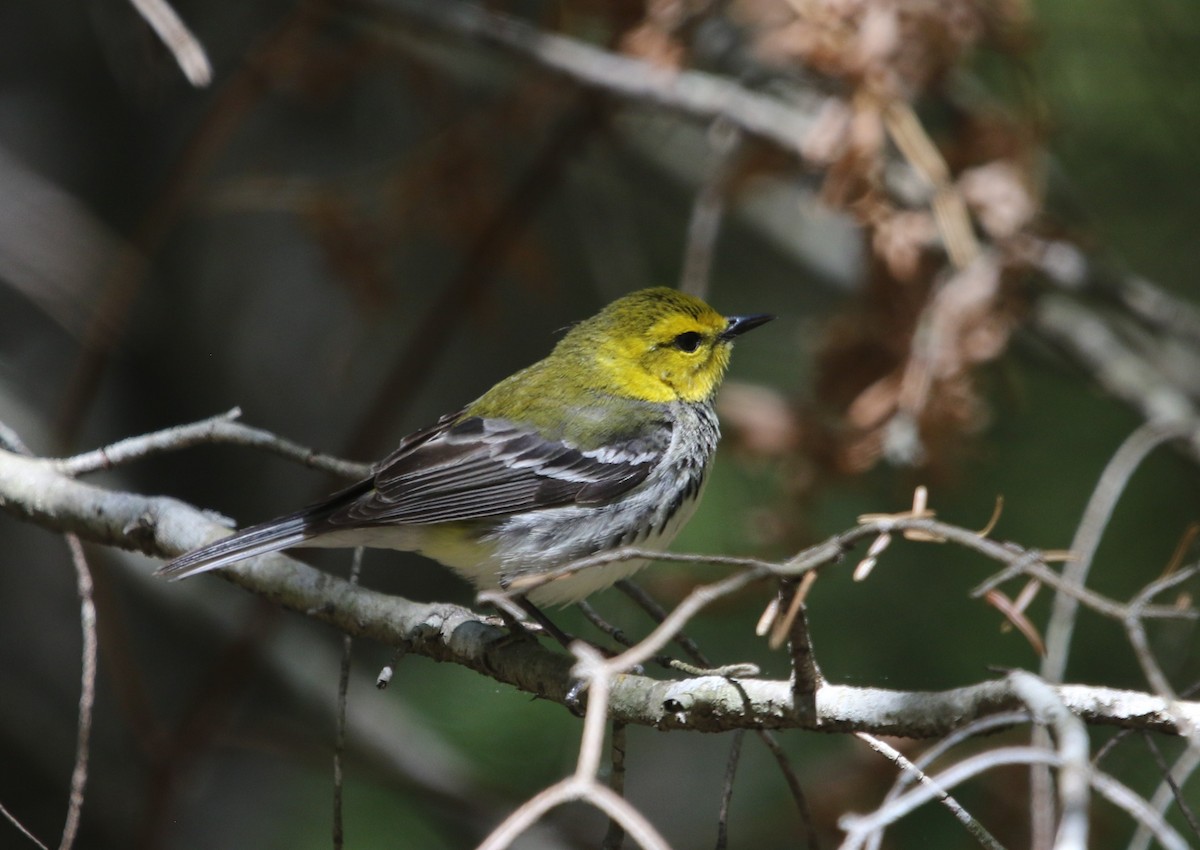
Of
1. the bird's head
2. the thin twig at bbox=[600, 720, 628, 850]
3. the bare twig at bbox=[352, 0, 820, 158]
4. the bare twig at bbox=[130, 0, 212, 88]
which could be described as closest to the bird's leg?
the thin twig at bbox=[600, 720, 628, 850]

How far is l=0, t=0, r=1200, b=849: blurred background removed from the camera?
159 inches

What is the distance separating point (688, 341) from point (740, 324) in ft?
0.59

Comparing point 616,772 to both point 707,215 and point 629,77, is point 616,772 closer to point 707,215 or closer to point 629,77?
point 707,215

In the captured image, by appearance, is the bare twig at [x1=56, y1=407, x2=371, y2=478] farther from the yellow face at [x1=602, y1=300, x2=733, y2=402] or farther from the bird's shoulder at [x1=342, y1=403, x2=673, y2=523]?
the yellow face at [x1=602, y1=300, x2=733, y2=402]

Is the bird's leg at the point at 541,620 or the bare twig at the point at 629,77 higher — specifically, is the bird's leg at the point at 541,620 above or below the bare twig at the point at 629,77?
below

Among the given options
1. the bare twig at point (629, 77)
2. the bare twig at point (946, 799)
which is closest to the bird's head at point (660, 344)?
the bare twig at point (629, 77)

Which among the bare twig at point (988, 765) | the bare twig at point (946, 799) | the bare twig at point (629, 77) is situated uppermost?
the bare twig at point (629, 77)

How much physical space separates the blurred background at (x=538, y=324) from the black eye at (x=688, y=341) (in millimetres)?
251

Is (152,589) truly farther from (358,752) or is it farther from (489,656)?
(489,656)

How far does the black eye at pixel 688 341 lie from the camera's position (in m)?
4.02

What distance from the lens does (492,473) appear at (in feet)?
11.5

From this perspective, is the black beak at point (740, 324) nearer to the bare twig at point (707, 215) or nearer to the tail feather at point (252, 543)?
the bare twig at point (707, 215)

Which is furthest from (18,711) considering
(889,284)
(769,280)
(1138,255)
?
(1138,255)

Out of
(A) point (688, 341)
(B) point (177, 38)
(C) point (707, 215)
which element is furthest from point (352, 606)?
(C) point (707, 215)
